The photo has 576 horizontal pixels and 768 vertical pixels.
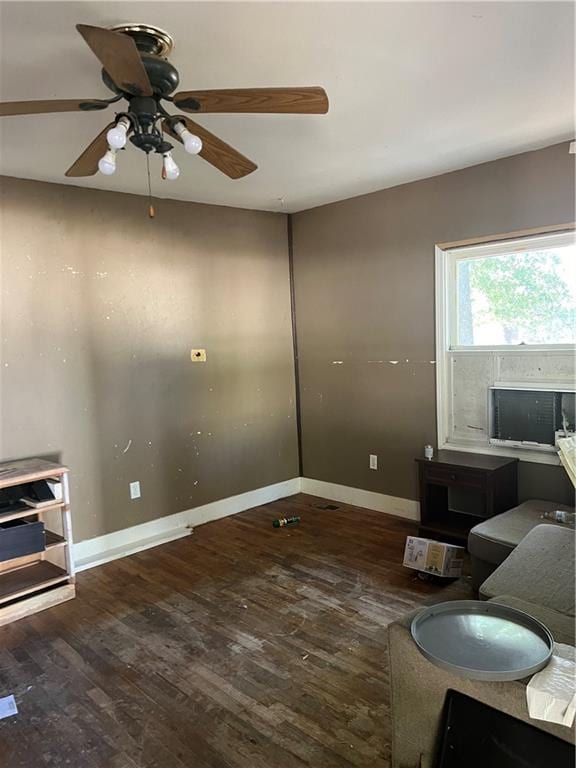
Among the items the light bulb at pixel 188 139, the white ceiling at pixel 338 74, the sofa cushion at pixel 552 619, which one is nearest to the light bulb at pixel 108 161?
the light bulb at pixel 188 139

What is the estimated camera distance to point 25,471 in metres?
2.87

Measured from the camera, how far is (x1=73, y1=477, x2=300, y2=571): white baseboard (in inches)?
136

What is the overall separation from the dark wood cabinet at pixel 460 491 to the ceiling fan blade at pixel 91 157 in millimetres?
2546

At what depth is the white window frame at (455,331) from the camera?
10.5 feet

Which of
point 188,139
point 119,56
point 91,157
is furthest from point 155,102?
point 91,157

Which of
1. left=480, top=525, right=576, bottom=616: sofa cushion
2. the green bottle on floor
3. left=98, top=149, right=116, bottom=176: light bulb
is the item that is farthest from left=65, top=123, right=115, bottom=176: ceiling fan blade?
the green bottle on floor

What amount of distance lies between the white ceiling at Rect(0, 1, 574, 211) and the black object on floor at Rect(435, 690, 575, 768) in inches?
75.4

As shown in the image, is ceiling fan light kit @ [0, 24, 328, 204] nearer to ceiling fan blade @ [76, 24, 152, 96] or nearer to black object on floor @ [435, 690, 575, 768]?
ceiling fan blade @ [76, 24, 152, 96]

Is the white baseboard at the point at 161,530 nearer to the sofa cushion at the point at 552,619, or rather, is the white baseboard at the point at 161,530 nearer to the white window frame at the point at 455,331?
the white window frame at the point at 455,331

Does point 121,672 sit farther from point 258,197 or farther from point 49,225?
point 258,197

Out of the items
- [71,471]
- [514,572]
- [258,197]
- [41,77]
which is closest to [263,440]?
[71,471]

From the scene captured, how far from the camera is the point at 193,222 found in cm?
399

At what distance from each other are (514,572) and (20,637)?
2.34 meters

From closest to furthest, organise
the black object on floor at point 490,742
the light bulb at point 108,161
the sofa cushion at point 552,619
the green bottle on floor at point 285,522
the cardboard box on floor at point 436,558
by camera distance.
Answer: the black object on floor at point 490,742
the sofa cushion at point 552,619
the light bulb at point 108,161
the cardboard box on floor at point 436,558
the green bottle on floor at point 285,522
